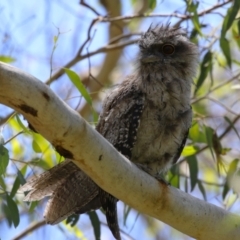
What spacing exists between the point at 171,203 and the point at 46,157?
1810 millimetres

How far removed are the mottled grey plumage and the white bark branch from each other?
482 mm

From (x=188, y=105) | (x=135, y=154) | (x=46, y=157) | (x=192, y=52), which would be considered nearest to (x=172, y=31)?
(x=192, y=52)

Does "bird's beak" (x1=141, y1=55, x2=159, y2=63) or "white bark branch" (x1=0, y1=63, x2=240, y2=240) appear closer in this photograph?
"white bark branch" (x1=0, y1=63, x2=240, y2=240)

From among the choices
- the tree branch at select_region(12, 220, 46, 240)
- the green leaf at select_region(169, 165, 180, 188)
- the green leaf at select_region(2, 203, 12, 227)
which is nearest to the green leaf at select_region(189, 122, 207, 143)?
the green leaf at select_region(169, 165, 180, 188)

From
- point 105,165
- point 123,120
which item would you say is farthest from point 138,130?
point 105,165

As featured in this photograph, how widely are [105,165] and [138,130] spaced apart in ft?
3.19

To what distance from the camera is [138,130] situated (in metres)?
3.81

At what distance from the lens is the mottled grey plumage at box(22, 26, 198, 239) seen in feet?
12.0

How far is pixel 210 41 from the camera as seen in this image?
502cm

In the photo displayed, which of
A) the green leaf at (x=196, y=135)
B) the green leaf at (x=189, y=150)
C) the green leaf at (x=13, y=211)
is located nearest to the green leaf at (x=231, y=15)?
the green leaf at (x=196, y=135)

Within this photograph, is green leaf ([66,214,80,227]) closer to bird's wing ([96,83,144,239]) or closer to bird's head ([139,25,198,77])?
bird's wing ([96,83,144,239])

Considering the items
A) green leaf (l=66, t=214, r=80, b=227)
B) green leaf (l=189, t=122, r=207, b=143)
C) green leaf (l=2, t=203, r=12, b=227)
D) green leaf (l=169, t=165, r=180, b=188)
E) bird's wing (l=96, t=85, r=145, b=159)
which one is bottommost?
green leaf (l=2, t=203, r=12, b=227)

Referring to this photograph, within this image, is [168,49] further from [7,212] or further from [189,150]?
[7,212]

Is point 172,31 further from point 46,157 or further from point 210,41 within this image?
point 46,157
